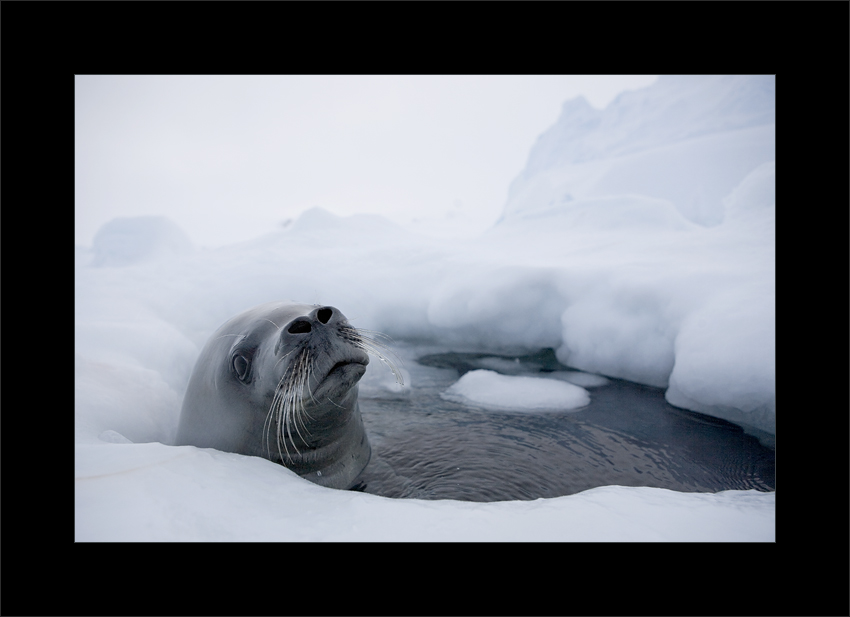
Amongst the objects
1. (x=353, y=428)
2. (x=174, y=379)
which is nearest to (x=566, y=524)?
(x=353, y=428)

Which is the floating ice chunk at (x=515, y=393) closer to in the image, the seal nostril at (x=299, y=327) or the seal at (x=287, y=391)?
the seal at (x=287, y=391)

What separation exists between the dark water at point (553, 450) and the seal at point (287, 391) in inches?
13.5

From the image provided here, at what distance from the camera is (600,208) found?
7055mm

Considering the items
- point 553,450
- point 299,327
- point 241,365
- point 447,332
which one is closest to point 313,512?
point 299,327

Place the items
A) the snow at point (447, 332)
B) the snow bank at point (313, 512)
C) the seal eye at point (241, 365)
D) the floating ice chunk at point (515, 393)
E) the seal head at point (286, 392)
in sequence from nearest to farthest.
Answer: the snow bank at point (313, 512) < the snow at point (447, 332) < the seal head at point (286, 392) < the seal eye at point (241, 365) < the floating ice chunk at point (515, 393)

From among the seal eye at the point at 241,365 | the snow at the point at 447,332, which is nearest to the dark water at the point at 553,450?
the snow at the point at 447,332

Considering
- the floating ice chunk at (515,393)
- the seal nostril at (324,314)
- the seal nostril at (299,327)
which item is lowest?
the floating ice chunk at (515,393)

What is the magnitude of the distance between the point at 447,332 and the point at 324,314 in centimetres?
329

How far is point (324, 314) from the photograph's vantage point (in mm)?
1729

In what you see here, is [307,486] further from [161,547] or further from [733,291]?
[733,291]

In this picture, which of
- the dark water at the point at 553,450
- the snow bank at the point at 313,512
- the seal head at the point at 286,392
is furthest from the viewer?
the dark water at the point at 553,450

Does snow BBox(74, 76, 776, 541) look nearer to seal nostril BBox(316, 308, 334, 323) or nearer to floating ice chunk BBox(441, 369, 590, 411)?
floating ice chunk BBox(441, 369, 590, 411)

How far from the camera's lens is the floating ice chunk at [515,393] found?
335 cm

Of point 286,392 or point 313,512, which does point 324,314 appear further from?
point 313,512
